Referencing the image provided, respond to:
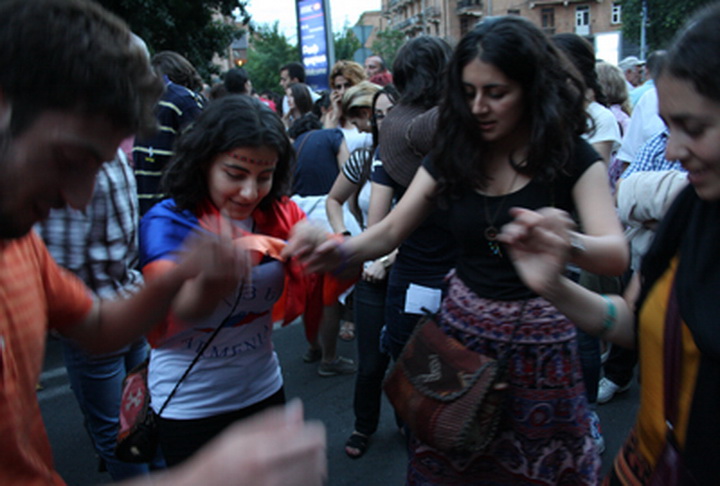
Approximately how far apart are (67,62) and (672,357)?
Answer: 1.33 metres

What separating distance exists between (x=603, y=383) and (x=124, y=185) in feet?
10.4

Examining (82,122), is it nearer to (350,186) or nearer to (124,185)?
(124,185)

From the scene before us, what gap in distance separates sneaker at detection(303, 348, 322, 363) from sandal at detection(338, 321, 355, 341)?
0.47 meters

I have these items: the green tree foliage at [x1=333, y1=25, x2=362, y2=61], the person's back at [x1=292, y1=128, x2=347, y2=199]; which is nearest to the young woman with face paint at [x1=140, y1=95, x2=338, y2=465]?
the person's back at [x1=292, y1=128, x2=347, y2=199]

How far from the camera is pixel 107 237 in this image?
8.42 feet

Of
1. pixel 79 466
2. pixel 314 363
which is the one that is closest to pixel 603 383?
pixel 314 363

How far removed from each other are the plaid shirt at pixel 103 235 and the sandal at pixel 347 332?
271cm

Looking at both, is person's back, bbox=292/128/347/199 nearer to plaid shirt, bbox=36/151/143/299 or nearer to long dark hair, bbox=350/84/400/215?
long dark hair, bbox=350/84/400/215

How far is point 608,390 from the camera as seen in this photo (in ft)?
12.8

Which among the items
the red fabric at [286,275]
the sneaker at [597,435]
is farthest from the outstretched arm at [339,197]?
the sneaker at [597,435]

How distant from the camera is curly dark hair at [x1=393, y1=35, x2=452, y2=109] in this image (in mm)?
2791

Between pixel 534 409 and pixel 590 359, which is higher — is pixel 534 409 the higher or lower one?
the higher one

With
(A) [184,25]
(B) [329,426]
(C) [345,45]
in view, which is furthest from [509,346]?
(C) [345,45]

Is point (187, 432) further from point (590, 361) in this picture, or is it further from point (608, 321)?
point (590, 361)
